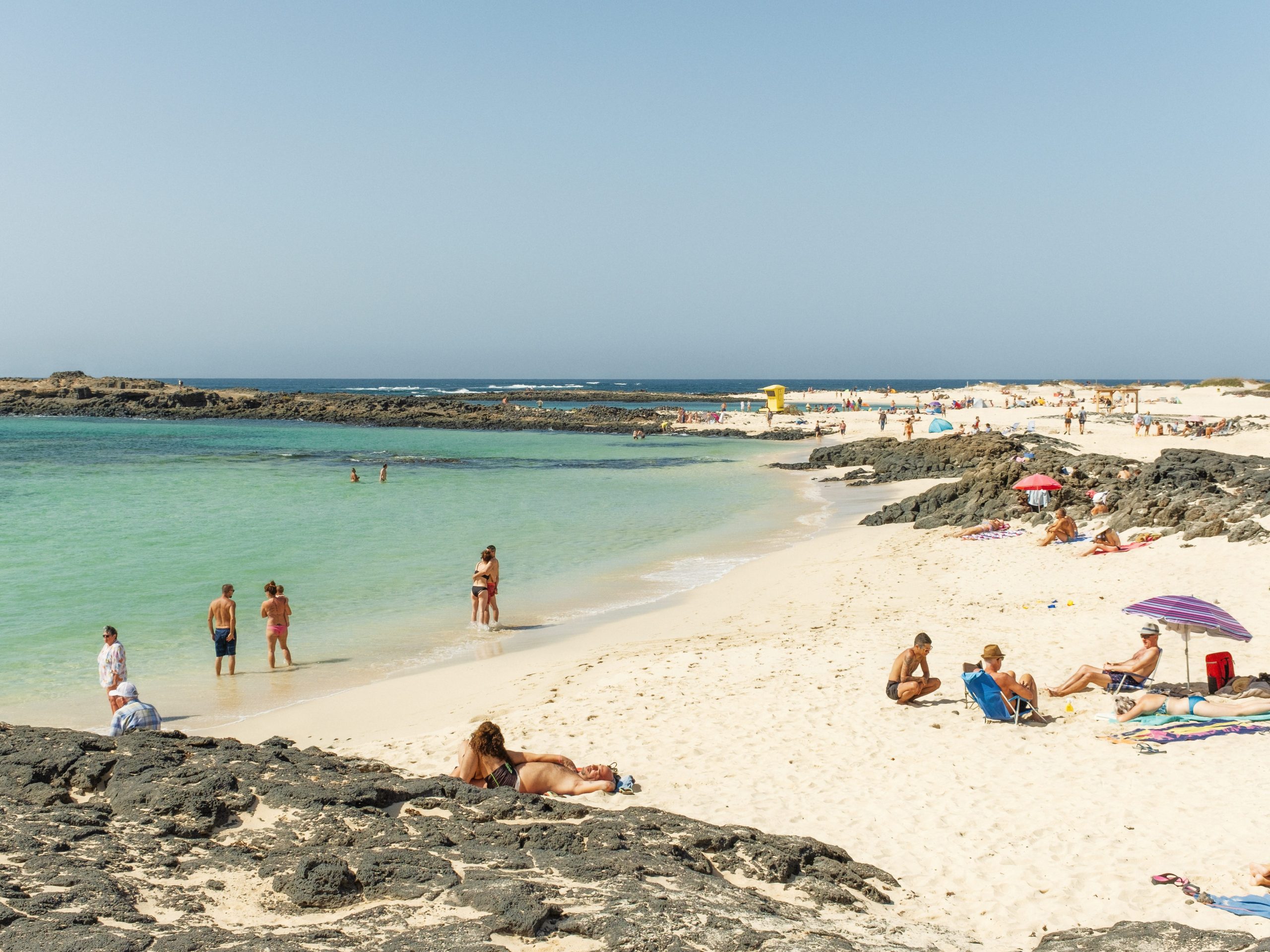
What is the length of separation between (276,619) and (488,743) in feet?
20.1

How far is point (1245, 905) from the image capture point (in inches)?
193

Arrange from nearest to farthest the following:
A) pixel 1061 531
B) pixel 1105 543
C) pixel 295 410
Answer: pixel 1105 543
pixel 1061 531
pixel 295 410

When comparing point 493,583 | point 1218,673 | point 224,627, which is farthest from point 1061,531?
point 224,627

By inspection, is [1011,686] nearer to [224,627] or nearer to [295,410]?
[224,627]

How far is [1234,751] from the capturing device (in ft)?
23.1

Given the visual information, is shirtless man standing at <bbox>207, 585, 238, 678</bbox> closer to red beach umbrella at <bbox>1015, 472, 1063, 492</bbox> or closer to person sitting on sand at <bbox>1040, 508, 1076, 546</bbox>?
person sitting on sand at <bbox>1040, 508, 1076, 546</bbox>

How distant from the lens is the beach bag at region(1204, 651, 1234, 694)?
812 centimetres

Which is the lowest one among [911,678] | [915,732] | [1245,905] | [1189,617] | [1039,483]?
[915,732]

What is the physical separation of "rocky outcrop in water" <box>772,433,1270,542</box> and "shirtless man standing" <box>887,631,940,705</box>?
8.29 m

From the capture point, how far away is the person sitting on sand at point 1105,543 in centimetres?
1509

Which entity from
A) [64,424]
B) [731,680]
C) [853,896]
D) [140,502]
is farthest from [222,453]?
[853,896]

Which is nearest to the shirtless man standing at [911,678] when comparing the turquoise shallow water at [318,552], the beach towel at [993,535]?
the turquoise shallow water at [318,552]

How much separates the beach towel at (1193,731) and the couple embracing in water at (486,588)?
830 centimetres

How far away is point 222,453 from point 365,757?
42881 mm
